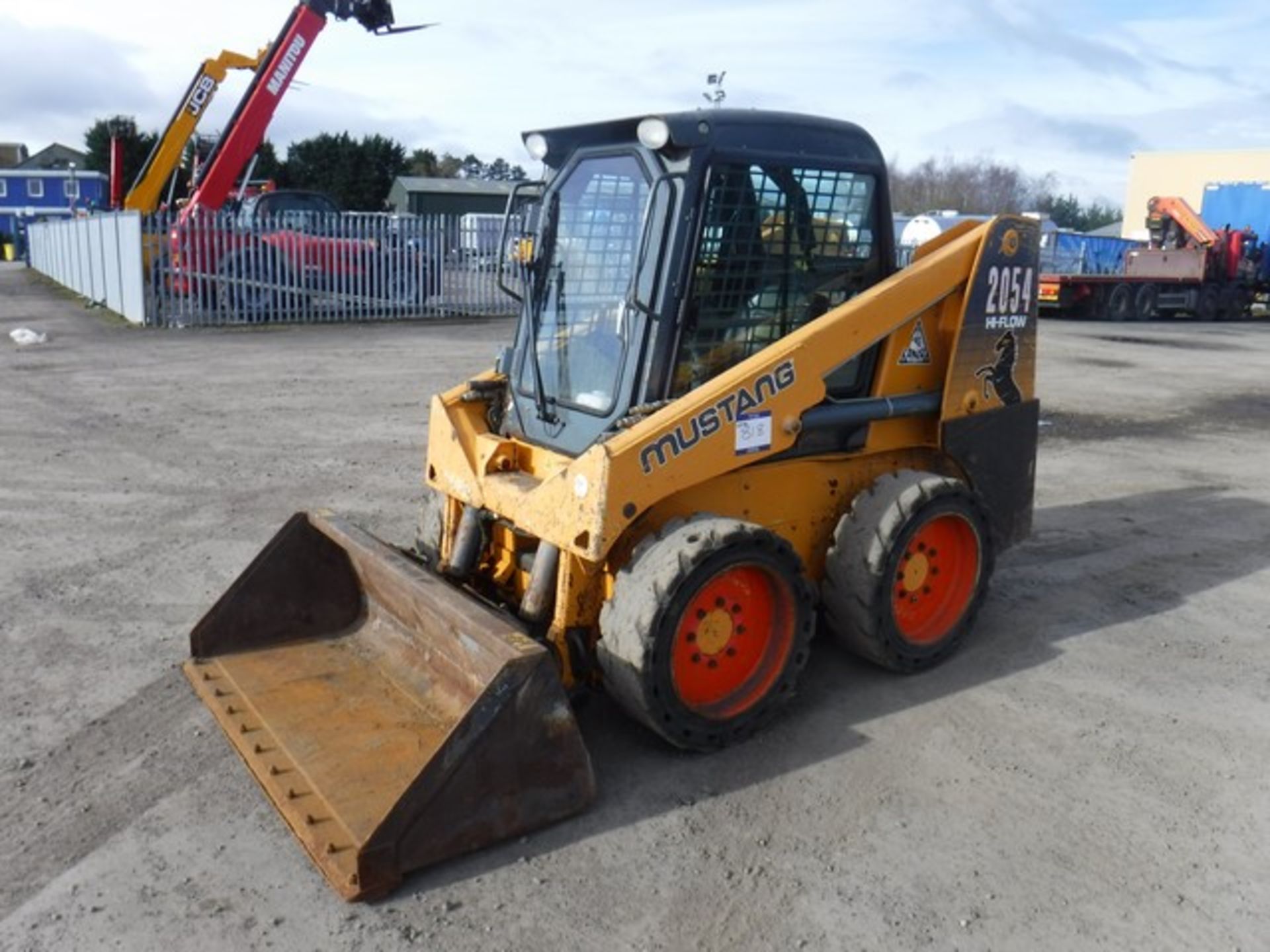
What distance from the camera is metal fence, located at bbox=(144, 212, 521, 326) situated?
17.7 metres

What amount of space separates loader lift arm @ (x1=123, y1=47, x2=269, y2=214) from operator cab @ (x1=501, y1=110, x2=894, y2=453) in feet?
52.5

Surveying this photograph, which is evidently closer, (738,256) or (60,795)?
(60,795)

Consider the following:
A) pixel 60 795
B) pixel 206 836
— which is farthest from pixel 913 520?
pixel 60 795

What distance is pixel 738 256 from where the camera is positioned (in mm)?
4473

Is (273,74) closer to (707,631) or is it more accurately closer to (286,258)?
(286,258)

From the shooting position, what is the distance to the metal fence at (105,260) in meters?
17.7

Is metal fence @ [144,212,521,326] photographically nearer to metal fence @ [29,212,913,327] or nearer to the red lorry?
metal fence @ [29,212,913,327]

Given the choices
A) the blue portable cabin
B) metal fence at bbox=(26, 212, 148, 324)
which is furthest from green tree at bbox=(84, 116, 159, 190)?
metal fence at bbox=(26, 212, 148, 324)

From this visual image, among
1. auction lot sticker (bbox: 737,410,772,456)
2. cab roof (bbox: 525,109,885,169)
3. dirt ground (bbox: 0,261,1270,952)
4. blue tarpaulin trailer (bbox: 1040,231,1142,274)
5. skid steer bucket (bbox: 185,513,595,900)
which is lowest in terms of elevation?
dirt ground (bbox: 0,261,1270,952)

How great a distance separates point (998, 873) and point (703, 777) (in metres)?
1.05

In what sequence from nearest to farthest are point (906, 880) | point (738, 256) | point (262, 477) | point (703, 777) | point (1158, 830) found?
1. point (906, 880)
2. point (1158, 830)
3. point (703, 777)
4. point (738, 256)
5. point (262, 477)

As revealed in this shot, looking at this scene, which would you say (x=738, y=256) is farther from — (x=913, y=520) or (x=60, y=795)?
(x=60, y=795)

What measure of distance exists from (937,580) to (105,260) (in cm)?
1900

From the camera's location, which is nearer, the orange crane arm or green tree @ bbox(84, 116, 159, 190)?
the orange crane arm
